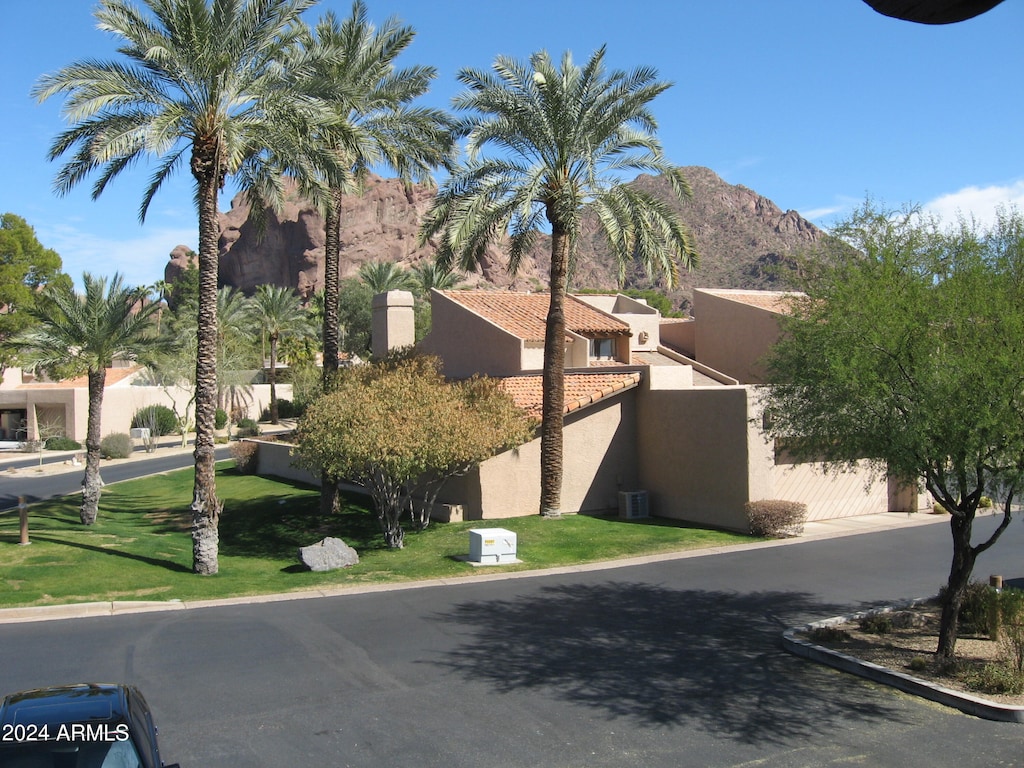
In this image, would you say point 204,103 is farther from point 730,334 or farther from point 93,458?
point 730,334

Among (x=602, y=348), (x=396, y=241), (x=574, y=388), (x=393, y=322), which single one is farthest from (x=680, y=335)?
(x=396, y=241)

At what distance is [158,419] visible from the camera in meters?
57.6

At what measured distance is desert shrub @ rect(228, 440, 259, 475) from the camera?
3625cm

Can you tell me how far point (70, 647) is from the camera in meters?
12.1

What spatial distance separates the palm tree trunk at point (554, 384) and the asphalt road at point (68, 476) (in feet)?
61.1

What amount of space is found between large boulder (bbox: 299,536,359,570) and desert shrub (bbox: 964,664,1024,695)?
11.7 metres

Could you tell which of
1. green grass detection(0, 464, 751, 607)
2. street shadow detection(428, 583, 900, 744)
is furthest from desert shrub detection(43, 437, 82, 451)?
street shadow detection(428, 583, 900, 744)

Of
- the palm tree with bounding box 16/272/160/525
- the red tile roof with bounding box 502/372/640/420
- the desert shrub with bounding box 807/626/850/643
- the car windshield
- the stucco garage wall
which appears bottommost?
the desert shrub with bounding box 807/626/850/643

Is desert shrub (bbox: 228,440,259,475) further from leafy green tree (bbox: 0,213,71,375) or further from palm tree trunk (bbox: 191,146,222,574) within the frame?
leafy green tree (bbox: 0,213,71,375)

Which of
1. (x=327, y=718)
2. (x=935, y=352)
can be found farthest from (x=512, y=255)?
(x=327, y=718)

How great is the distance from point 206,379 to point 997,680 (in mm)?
14664

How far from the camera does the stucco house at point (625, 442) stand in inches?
873

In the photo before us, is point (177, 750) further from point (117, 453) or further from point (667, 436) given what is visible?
point (117, 453)

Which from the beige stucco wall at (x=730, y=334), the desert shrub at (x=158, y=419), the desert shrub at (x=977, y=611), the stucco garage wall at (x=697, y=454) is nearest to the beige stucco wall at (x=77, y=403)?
the desert shrub at (x=158, y=419)
